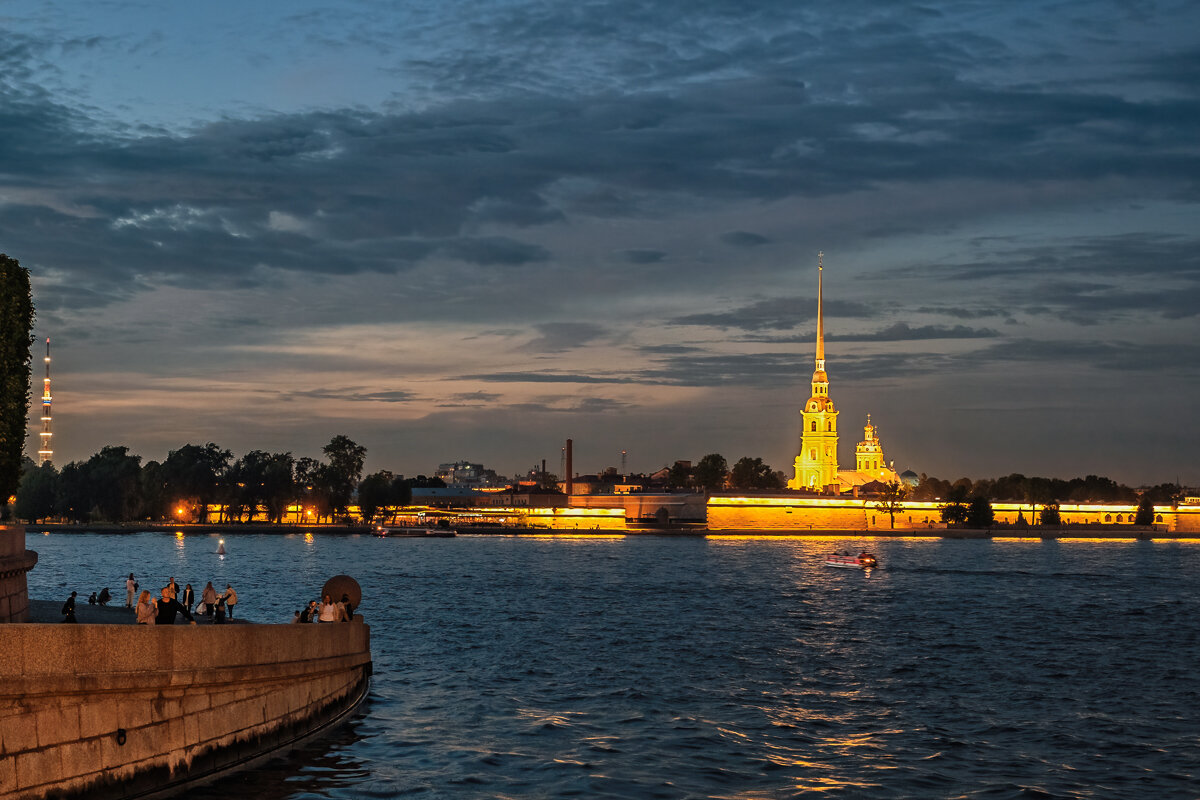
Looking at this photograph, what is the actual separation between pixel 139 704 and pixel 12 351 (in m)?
18.9

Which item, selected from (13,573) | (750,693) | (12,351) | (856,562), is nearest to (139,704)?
(13,573)

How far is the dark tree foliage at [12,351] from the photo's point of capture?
3716 cm

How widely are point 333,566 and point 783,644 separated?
3307 inches

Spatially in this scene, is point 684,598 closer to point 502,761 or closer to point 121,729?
point 502,761

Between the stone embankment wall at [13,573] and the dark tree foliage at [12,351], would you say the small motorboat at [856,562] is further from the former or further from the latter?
the stone embankment wall at [13,573]

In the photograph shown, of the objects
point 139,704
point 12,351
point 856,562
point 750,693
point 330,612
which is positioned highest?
point 12,351

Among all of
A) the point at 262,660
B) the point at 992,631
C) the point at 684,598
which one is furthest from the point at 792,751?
the point at 684,598

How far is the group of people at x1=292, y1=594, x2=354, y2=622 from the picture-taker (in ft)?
108

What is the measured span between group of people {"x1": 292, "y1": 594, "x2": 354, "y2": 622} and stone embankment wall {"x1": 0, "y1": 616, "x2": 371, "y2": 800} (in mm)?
4115

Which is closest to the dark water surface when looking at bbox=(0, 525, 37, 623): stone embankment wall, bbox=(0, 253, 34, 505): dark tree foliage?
bbox=(0, 525, 37, 623): stone embankment wall

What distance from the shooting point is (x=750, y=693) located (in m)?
43.5

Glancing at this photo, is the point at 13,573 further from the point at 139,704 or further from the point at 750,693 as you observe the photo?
the point at 750,693

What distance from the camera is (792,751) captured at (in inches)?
1300

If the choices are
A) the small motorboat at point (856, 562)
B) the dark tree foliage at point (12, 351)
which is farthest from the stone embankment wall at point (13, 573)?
the small motorboat at point (856, 562)
